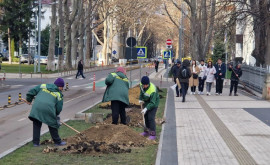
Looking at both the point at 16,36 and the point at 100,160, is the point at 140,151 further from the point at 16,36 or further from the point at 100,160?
the point at 16,36

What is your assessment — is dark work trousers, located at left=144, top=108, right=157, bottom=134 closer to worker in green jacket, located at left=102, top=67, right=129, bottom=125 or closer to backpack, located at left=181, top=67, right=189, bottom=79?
worker in green jacket, located at left=102, top=67, right=129, bottom=125

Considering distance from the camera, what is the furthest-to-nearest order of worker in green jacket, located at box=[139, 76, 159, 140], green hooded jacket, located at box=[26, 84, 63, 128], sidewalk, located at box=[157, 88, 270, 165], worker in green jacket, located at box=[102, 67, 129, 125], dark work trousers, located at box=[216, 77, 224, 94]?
dark work trousers, located at box=[216, 77, 224, 94] → worker in green jacket, located at box=[102, 67, 129, 125] → worker in green jacket, located at box=[139, 76, 159, 140] → green hooded jacket, located at box=[26, 84, 63, 128] → sidewalk, located at box=[157, 88, 270, 165]

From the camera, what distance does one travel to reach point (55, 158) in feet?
35.6

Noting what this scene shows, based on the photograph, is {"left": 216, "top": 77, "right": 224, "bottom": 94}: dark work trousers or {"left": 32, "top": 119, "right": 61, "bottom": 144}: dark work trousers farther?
{"left": 216, "top": 77, "right": 224, "bottom": 94}: dark work trousers

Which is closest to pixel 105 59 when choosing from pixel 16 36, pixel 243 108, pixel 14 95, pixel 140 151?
pixel 16 36

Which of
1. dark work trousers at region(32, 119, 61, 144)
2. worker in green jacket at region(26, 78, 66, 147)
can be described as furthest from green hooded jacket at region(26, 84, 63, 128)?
dark work trousers at region(32, 119, 61, 144)

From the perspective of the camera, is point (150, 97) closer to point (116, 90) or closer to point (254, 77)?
point (116, 90)

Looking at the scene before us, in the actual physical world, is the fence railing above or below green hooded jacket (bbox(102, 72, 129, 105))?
below

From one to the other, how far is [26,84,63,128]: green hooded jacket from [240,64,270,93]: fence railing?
18.1 m

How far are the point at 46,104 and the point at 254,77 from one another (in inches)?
931

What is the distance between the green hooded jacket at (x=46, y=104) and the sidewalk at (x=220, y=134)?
2.59 meters

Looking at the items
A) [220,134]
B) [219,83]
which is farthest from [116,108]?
[219,83]

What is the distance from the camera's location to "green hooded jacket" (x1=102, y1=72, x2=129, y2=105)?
13961 millimetres

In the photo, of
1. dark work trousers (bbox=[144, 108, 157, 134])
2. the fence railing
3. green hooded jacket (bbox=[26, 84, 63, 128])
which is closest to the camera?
green hooded jacket (bbox=[26, 84, 63, 128])
